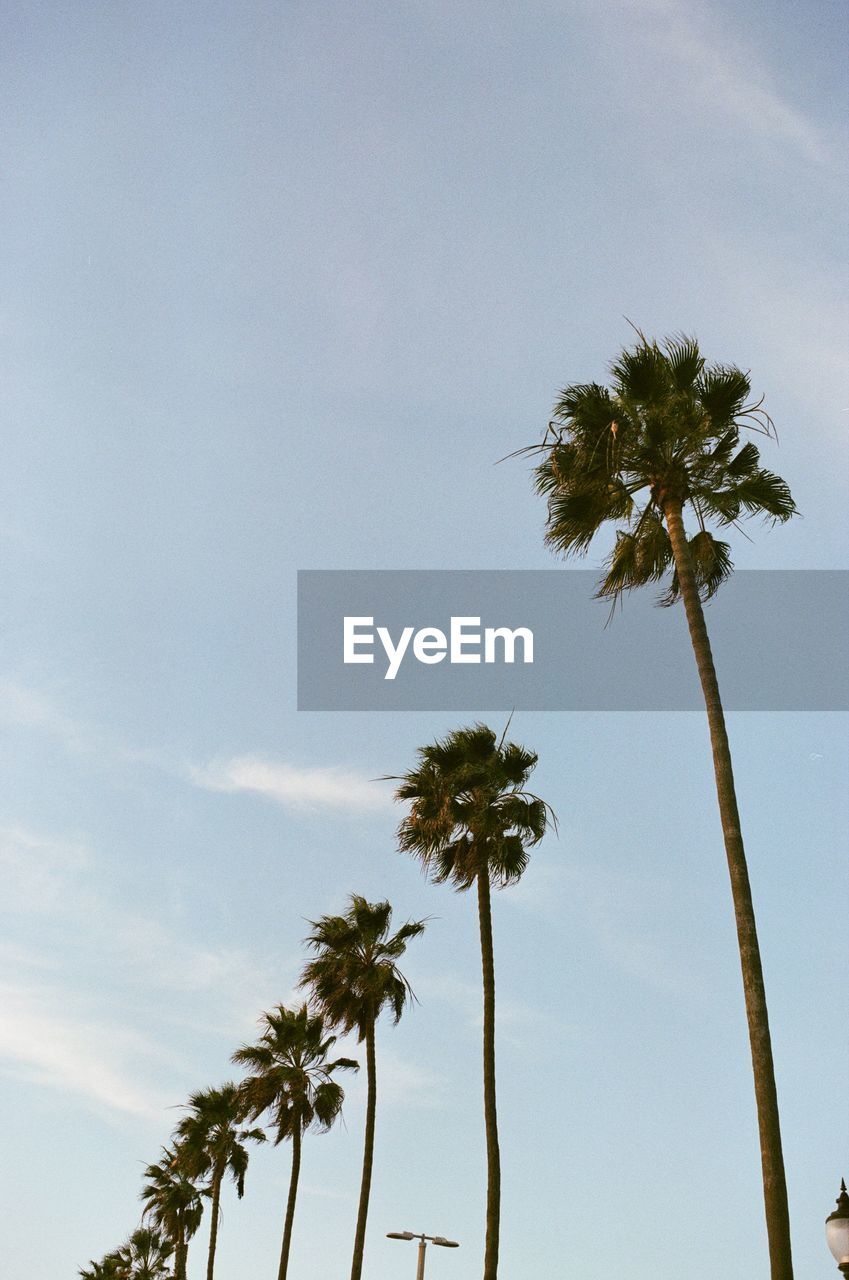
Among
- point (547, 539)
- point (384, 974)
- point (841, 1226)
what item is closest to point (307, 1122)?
point (384, 974)

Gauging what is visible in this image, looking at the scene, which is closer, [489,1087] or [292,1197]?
[489,1087]

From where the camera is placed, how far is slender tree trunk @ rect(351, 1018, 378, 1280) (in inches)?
1329

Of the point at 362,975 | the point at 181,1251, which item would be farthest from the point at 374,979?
the point at 181,1251

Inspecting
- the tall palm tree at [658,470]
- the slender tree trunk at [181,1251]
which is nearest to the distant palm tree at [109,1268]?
the slender tree trunk at [181,1251]

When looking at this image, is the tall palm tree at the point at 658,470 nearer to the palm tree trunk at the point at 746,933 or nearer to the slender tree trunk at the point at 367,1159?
the palm tree trunk at the point at 746,933

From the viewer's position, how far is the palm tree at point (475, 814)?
Result: 2903 centimetres

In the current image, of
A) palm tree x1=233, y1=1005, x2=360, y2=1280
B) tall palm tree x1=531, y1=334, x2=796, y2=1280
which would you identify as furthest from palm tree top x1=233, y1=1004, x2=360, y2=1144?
tall palm tree x1=531, y1=334, x2=796, y2=1280

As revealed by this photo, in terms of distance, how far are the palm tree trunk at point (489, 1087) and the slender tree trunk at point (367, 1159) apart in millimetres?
9255

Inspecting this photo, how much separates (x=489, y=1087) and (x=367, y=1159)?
10.7 m

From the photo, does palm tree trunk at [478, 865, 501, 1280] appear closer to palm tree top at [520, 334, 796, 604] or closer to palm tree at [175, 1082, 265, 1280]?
palm tree top at [520, 334, 796, 604]

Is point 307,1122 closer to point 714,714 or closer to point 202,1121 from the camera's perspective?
point 202,1121

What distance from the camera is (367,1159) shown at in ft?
115

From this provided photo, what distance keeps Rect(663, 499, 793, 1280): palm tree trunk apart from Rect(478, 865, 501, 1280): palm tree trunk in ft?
43.0

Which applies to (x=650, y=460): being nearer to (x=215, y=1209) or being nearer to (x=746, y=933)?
(x=746, y=933)
